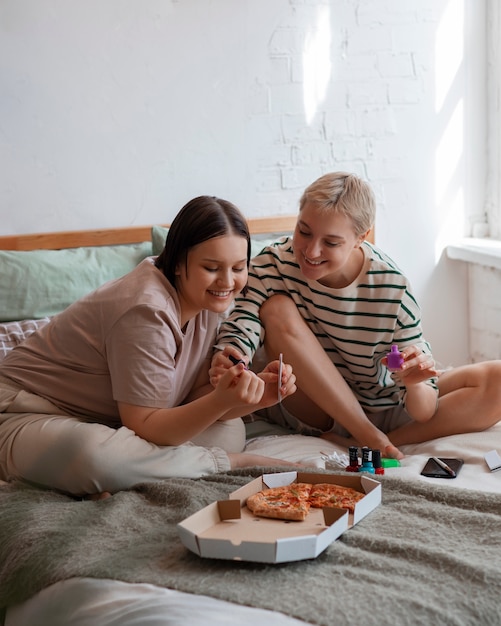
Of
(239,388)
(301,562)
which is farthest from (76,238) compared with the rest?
(301,562)

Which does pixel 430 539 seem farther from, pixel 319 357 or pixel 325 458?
pixel 319 357

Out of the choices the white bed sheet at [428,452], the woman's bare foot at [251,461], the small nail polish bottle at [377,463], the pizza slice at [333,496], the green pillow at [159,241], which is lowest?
the white bed sheet at [428,452]

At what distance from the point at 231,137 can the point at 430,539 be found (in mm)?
1867

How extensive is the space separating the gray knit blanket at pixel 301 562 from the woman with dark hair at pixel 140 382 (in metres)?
0.07

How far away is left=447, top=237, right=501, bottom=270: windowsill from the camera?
2.95 metres

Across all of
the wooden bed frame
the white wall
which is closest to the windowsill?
the white wall

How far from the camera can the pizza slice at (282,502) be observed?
1420mm

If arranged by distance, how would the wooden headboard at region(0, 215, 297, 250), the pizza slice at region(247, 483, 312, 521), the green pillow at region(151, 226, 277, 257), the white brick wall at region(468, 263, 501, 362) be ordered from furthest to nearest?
the white brick wall at region(468, 263, 501, 362) → the wooden headboard at region(0, 215, 297, 250) → the green pillow at region(151, 226, 277, 257) → the pizza slice at region(247, 483, 312, 521)

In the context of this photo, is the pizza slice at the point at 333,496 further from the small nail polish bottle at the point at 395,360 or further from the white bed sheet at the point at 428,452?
the small nail polish bottle at the point at 395,360

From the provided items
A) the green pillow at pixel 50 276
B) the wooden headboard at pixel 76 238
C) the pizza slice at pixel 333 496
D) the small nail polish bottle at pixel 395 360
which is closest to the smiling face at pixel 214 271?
the small nail polish bottle at pixel 395 360

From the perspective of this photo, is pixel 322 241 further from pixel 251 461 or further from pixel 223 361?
pixel 251 461

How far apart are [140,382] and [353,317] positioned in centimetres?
57

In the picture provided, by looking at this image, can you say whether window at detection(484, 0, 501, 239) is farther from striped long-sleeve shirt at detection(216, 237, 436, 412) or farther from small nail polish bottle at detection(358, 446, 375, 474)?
small nail polish bottle at detection(358, 446, 375, 474)

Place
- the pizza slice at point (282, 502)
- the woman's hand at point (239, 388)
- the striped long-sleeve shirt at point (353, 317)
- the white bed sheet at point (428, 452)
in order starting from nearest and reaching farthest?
the pizza slice at point (282, 502)
the woman's hand at point (239, 388)
the white bed sheet at point (428, 452)
the striped long-sleeve shirt at point (353, 317)
